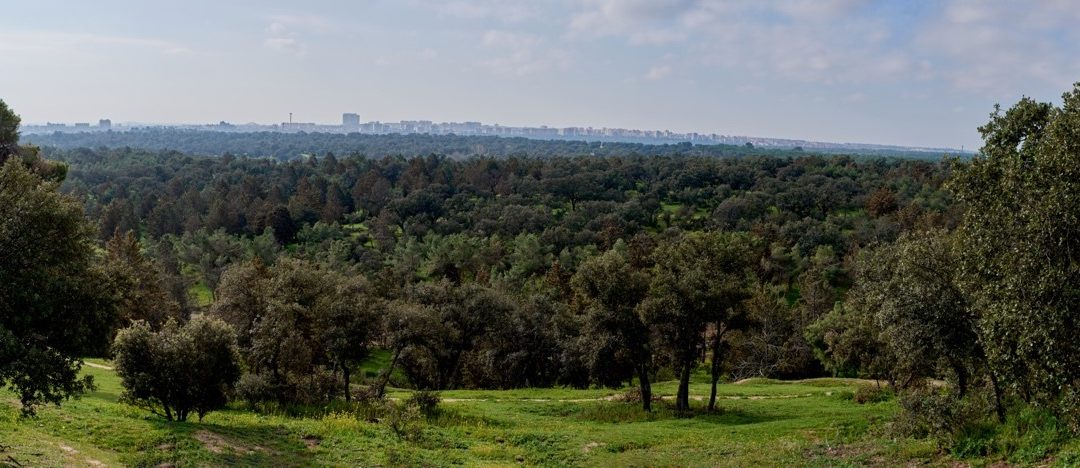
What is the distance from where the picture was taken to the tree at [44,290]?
16.4 m

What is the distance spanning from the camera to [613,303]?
31.8m

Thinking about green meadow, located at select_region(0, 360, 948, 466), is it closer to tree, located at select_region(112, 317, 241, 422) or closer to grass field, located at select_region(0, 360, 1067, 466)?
grass field, located at select_region(0, 360, 1067, 466)

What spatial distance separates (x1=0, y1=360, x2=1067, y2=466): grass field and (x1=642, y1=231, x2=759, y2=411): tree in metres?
3.48

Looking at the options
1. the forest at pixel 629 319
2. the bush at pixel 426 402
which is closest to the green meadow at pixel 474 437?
the bush at pixel 426 402

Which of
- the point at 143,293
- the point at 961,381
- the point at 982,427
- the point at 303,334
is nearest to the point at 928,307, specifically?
the point at 982,427

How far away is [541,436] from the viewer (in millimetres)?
25953

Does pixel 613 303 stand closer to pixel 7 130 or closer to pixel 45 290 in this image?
pixel 45 290

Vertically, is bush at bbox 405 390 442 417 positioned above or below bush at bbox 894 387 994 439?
below

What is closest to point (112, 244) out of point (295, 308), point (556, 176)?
point (295, 308)

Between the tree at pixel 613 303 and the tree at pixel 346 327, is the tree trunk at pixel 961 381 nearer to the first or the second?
the tree at pixel 613 303

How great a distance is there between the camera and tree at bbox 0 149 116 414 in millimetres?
16391

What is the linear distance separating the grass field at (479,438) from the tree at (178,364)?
95 cm

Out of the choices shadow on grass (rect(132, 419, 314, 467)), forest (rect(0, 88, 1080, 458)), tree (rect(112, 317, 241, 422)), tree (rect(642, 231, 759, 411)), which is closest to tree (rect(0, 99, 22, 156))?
forest (rect(0, 88, 1080, 458))

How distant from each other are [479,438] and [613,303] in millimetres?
9354
